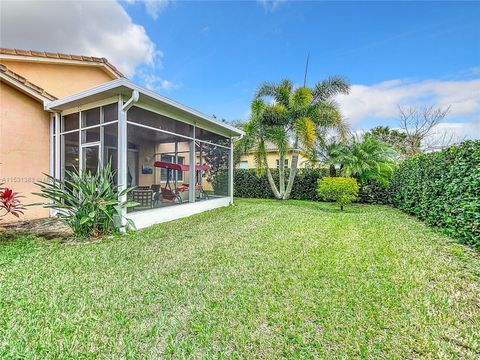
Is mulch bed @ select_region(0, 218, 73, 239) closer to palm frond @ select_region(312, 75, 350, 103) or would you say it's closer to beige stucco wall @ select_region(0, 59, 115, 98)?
beige stucco wall @ select_region(0, 59, 115, 98)

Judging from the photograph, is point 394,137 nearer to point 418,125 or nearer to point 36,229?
point 418,125

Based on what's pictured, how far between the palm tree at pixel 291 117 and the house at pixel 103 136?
12.6 feet

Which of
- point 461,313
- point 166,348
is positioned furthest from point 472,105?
point 166,348

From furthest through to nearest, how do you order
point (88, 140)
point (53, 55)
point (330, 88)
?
point (330, 88) < point (53, 55) < point (88, 140)

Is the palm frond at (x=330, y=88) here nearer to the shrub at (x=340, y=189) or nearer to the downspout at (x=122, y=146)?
the shrub at (x=340, y=189)

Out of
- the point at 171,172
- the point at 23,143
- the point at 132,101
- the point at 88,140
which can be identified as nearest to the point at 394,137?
the point at 171,172

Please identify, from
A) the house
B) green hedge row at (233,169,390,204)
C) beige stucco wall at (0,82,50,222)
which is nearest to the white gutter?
the house

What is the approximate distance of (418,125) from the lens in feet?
71.8

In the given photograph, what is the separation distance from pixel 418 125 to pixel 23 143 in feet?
90.3

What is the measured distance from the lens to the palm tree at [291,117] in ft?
42.5

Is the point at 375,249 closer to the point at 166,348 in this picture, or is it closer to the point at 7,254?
the point at 166,348

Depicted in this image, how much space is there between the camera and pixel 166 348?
7.34ft

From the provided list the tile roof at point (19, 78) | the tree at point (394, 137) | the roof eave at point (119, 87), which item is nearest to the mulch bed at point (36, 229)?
the roof eave at point (119, 87)

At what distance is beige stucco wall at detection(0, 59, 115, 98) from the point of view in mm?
9164
